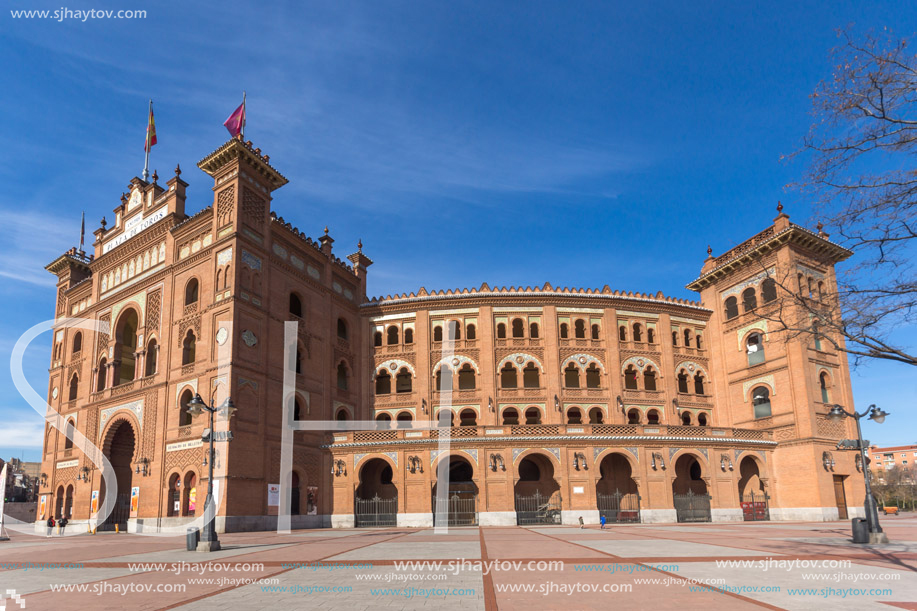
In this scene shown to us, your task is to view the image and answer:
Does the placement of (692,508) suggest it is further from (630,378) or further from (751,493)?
(630,378)

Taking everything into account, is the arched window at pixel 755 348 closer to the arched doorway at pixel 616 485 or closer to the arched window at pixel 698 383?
the arched window at pixel 698 383

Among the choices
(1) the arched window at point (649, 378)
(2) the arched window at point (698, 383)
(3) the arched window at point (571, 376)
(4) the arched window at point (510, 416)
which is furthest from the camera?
(2) the arched window at point (698, 383)

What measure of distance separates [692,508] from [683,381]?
9.87 m

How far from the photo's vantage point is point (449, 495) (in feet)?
121

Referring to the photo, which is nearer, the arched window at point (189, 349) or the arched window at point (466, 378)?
the arched window at point (189, 349)

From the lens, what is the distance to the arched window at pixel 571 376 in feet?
134

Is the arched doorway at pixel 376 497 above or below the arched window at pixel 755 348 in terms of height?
below

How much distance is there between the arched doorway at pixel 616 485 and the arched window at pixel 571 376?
5147 millimetres

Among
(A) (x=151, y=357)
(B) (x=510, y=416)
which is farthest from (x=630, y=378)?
(A) (x=151, y=357)

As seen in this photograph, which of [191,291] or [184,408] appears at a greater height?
[191,291]

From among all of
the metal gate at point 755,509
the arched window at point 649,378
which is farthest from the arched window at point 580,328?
the metal gate at point 755,509

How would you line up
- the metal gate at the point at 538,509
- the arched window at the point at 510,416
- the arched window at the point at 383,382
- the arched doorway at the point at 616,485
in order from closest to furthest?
the metal gate at the point at 538,509 < the arched doorway at the point at 616,485 < the arched window at the point at 510,416 < the arched window at the point at 383,382

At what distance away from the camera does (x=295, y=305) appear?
37562 millimetres

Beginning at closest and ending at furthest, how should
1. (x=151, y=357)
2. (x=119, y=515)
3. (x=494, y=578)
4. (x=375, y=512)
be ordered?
(x=494, y=578) < (x=375, y=512) < (x=151, y=357) < (x=119, y=515)
